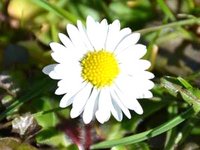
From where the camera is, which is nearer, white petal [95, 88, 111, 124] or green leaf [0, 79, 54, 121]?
white petal [95, 88, 111, 124]

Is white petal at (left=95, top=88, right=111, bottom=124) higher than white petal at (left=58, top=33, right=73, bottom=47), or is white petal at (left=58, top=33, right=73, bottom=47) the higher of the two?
white petal at (left=58, top=33, right=73, bottom=47)

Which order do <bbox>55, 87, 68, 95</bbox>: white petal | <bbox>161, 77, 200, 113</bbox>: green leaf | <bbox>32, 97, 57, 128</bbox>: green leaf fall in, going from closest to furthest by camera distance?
<bbox>55, 87, 68, 95</bbox>: white petal, <bbox>161, 77, 200, 113</bbox>: green leaf, <bbox>32, 97, 57, 128</bbox>: green leaf

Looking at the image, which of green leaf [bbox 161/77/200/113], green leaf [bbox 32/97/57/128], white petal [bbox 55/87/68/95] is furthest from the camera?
green leaf [bbox 32/97/57/128]

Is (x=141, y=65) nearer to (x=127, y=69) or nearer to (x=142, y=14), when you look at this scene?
(x=127, y=69)

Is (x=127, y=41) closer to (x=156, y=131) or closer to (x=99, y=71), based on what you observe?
(x=99, y=71)

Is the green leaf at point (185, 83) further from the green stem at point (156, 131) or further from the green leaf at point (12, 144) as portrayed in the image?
the green leaf at point (12, 144)

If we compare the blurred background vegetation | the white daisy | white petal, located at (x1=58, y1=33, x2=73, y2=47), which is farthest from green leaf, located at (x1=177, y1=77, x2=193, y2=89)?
white petal, located at (x1=58, y1=33, x2=73, y2=47)

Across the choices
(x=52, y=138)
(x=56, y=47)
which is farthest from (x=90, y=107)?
(x=52, y=138)

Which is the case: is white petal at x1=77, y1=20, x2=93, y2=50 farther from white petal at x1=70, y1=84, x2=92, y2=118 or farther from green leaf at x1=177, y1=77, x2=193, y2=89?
green leaf at x1=177, y1=77, x2=193, y2=89

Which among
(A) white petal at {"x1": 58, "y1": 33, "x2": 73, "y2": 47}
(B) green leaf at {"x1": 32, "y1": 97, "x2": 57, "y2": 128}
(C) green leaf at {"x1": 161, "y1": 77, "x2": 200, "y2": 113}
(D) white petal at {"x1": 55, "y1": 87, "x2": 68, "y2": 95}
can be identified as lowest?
(C) green leaf at {"x1": 161, "y1": 77, "x2": 200, "y2": 113}
